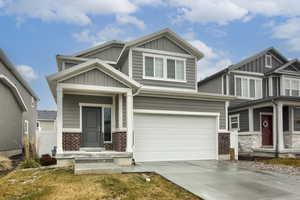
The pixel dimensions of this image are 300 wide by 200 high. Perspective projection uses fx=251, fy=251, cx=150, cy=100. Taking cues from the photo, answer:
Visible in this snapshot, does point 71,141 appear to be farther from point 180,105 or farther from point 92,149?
point 180,105

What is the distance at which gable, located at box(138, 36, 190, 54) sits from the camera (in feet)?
46.2

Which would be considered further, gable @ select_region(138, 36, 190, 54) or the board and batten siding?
gable @ select_region(138, 36, 190, 54)

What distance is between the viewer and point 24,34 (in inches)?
786

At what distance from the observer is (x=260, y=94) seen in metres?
18.5

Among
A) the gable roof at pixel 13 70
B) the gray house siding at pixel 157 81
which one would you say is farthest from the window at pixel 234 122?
the gable roof at pixel 13 70

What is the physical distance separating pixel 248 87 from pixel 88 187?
1507cm

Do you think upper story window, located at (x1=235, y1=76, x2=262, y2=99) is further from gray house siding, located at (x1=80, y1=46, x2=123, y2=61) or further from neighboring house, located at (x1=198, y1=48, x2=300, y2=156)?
Result: gray house siding, located at (x1=80, y1=46, x2=123, y2=61)

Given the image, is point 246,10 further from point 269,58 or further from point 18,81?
point 18,81

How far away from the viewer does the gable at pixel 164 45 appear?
14.1 metres

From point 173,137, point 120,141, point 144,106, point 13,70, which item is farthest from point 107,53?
point 120,141

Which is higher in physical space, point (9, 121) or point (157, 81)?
point (157, 81)

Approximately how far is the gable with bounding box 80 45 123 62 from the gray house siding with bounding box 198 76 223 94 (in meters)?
6.85

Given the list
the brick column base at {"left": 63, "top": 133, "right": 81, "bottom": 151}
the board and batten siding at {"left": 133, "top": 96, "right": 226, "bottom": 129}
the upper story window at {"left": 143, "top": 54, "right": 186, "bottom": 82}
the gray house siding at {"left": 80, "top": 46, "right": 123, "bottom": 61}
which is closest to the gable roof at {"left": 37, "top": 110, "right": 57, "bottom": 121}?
the gray house siding at {"left": 80, "top": 46, "right": 123, "bottom": 61}

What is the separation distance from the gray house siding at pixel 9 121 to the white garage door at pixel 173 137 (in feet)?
26.5
